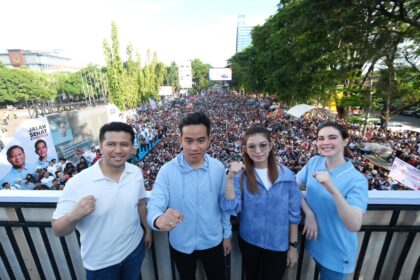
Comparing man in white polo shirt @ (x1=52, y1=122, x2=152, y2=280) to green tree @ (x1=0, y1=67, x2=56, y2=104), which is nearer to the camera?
man in white polo shirt @ (x1=52, y1=122, x2=152, y2=280)

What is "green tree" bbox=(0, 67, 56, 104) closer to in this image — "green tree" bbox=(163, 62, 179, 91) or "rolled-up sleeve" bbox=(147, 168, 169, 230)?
"green tree" bbox=(163, 62, 179, 91)

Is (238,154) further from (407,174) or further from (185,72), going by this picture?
(185,72)

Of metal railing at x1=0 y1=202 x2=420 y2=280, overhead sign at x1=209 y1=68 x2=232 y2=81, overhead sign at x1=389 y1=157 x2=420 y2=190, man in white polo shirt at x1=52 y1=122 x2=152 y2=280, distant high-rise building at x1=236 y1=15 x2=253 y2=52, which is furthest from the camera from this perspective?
distant high-rise building at x1=236 y1=15 x2=253 y2=52

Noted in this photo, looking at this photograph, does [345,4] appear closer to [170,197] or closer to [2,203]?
[170,197]

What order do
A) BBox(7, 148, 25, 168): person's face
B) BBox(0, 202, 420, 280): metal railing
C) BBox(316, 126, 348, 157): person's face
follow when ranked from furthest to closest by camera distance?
1. BBox(7, 148, 25, 168): person's face
2. BBox(0, 202, 420, 280): metal railing
3. BBox(316, 126, 348, 157): person's face

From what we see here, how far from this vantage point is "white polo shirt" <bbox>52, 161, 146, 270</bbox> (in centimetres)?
158

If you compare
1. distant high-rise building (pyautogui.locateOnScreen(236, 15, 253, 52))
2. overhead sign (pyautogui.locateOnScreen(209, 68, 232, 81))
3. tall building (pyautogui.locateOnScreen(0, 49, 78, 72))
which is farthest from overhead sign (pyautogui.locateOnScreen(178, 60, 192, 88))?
distant high-rise building (pyautogui.locateOnScreen(236, 15, 253, 52))

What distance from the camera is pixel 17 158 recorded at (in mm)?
9227

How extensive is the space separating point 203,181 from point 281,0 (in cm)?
2351

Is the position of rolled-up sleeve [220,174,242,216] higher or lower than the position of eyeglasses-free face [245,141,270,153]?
lower

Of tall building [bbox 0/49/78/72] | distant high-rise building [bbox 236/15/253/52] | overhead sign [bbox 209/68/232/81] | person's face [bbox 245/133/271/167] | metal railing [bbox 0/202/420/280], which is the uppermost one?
distant high-rise building [bbox 236/15/253/52]

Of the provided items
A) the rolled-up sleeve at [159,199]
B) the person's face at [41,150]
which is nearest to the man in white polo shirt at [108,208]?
the rolled-up sleeve at [159,199]

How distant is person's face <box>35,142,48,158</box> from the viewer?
10.4 m

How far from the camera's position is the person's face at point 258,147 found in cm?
173
